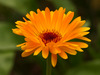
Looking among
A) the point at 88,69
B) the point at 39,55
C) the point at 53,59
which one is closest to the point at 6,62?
the point at 39,55

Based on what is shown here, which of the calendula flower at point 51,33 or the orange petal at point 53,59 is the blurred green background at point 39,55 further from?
the orange petal at point 53,59

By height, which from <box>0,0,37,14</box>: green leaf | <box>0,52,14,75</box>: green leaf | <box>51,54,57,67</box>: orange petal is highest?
Answer: <box>0,0,37,14</box>: green leaf

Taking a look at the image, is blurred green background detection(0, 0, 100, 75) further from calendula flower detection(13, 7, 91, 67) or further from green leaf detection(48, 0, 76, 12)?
calendula flower detection(13, 7, 91, 67)

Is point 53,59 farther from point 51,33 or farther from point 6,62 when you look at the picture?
point 6,62

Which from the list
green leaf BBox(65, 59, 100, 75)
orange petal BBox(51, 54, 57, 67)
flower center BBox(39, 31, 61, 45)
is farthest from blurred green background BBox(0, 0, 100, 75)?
orange petal BBox(51, 54, 57, 67)

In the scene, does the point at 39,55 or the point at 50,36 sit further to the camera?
the point at 39,55

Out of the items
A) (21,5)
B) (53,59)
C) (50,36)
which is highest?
(21,5)

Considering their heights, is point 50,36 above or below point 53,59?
above
